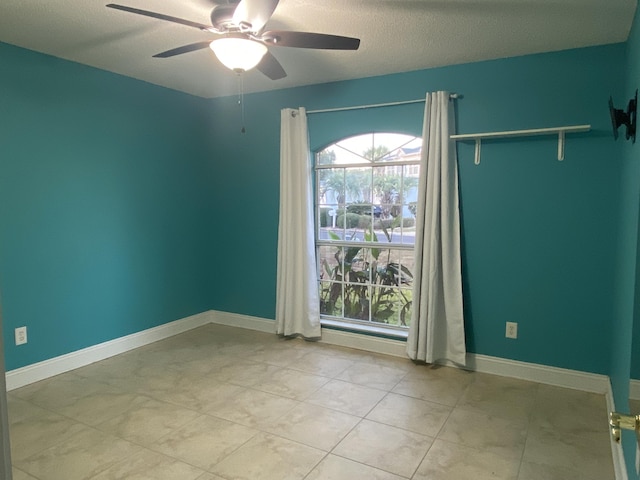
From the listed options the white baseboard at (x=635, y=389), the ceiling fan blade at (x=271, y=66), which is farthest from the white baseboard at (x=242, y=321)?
the white baseboard at (x=635, y=389)

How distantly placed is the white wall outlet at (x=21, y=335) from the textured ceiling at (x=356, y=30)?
1998 millimetres

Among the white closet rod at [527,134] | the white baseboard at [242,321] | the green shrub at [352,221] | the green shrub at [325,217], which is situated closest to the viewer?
the white closet rod at [527,134]

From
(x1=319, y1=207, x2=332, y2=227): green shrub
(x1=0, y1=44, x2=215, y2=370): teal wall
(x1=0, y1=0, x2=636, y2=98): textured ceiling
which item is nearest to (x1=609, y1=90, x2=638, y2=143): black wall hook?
(x1=0, y1=0, x2=636, y2=98): textured ceiling

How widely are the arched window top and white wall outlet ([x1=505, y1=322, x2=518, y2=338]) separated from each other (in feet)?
5.00

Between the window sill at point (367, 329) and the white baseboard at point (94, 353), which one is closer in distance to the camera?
the white baseboard at point (94, 353)

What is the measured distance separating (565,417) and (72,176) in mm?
3867

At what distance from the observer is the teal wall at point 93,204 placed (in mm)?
3113

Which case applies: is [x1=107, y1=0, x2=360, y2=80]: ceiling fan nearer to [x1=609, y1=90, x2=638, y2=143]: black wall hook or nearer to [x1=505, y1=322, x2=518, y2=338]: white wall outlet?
[x1=609, y1=90, x2=638, y2=143]: black wall hook

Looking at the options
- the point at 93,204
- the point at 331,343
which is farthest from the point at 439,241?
the point at 93,204

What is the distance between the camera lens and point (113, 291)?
379 centimetres

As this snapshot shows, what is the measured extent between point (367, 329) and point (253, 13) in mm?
2795

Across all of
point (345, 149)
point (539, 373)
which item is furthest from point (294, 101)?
point (539, 373)

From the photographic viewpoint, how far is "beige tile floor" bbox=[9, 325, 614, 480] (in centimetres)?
222

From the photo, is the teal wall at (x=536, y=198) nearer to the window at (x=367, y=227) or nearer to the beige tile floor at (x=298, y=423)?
the window at (x=367, y=227)
